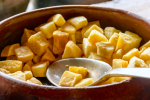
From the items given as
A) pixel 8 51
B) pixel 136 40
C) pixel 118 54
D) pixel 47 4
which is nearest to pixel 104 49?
pixel 118 54

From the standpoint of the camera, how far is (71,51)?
0.85 metres

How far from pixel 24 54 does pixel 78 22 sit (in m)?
0.29

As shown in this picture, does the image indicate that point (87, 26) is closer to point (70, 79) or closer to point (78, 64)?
point (78, 64)

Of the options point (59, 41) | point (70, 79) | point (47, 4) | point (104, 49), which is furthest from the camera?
point (47, 4)

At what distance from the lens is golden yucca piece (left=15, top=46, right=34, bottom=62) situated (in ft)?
2.68

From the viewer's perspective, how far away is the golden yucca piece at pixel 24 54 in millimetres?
817

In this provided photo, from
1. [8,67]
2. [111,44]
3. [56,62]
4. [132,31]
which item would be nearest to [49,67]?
[56,62]

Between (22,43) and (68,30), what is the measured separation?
0.23 metres

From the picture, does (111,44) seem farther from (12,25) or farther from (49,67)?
(12,25)

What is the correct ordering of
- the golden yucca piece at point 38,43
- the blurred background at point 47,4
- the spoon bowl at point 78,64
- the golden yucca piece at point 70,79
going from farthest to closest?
the blurred background at point 47,4, the golden yucca piece at point 38,43, the spoon bowl at point 78,64, the golden yucca piece at point 70,79

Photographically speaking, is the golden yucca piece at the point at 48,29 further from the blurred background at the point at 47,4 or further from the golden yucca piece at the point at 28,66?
the blurred background at the point at 47,4

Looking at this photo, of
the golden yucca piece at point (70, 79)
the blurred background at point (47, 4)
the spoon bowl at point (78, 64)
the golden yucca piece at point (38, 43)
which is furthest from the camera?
the blurred background at point (47, 4)

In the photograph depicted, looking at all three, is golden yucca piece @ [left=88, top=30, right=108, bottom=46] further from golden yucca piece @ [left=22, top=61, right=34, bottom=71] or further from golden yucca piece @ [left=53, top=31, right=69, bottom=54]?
golden yucca piece @ [left=22, top=61, right=34, bottom=71]

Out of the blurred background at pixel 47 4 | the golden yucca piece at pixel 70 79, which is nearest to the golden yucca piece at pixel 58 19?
the golden yucca piece at pixel 70 79
